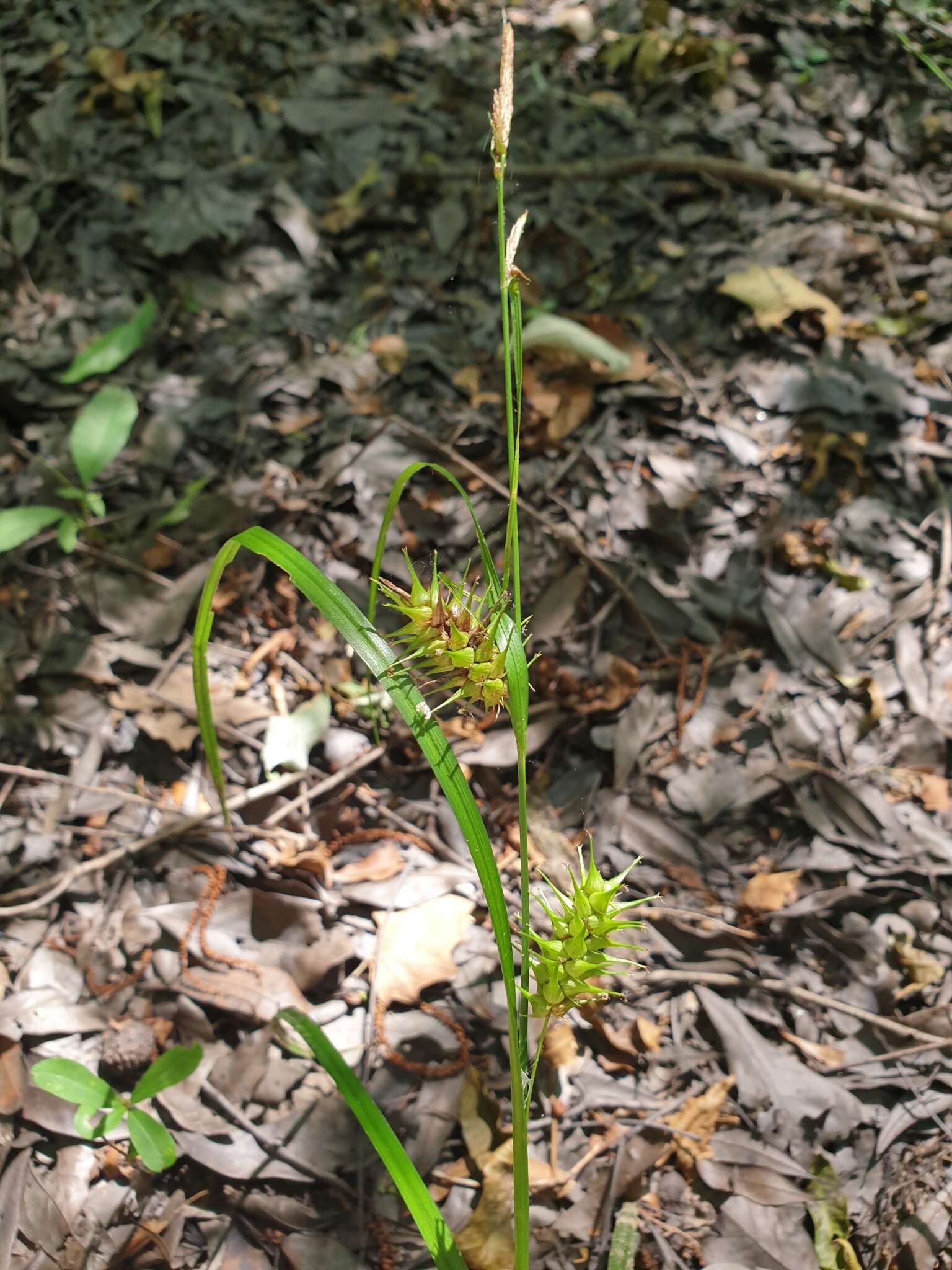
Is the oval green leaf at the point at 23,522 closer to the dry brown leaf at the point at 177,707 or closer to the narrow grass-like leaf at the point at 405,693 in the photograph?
the dry brown leaf at the point at 177,707

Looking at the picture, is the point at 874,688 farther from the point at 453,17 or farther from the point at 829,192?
the point at 453,17

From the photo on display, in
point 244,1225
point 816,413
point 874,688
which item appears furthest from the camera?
point 816,413

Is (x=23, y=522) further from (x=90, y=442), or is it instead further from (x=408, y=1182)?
(x=408, y=1182)

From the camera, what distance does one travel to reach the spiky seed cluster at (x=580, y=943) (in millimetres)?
759

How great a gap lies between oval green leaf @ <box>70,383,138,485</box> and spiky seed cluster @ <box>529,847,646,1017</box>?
5.15 ft

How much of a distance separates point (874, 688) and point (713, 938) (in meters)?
0.61

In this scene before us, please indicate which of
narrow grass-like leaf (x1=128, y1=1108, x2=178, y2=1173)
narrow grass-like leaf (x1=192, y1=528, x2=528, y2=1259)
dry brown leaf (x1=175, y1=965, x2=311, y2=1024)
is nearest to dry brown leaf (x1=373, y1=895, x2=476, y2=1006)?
dry brown leaf (x1=175, y1=965, x2=311, y2=1024)

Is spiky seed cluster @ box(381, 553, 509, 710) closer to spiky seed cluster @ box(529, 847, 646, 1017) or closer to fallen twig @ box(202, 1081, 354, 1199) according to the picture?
spiky seed cluster @ box(529, 847, 646, 1017)

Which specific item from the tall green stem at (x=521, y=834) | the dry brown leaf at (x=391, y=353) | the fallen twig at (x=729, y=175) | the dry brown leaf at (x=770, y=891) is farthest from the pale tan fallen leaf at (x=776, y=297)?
the tall green stem at (x=521, y=834)

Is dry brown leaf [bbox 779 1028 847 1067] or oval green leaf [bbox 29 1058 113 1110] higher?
dry brown leaf [bbox 779 1028 847 1067]

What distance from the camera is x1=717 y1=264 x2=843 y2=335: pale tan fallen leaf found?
213 cm

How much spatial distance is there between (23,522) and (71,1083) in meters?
1.12

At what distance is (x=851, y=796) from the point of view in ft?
5.23

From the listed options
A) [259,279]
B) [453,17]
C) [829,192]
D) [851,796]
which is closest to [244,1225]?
[851,796]
